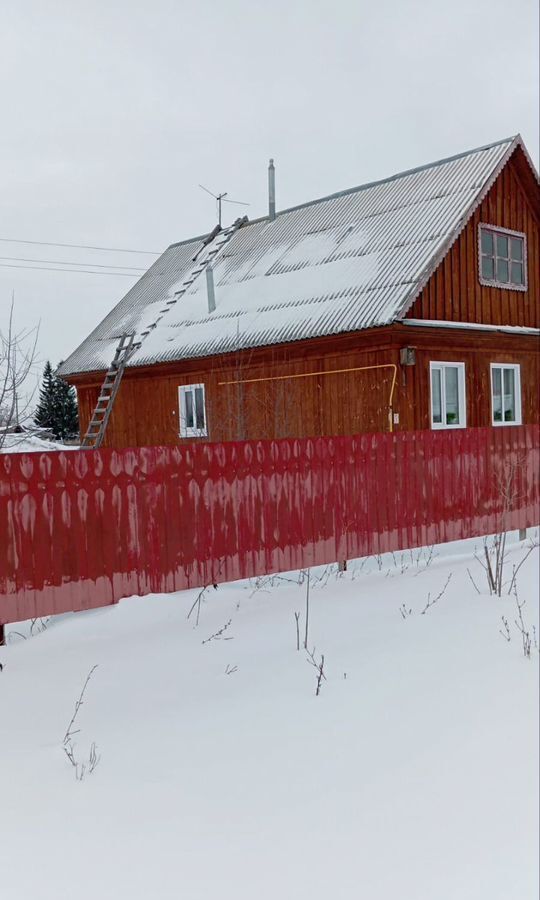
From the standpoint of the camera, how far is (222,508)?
7.02m

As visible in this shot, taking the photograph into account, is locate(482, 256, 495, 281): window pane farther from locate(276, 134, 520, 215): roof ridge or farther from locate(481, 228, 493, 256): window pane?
locate(276, 134, 520, 215): roof ridge

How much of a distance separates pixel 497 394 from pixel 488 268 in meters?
2.46

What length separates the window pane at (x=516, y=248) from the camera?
1524cm

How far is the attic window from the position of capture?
570 inches

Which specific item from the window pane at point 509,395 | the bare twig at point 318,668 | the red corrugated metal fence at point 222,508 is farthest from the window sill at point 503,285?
the bare twig at point 318,668

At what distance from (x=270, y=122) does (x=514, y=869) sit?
23.7 ft

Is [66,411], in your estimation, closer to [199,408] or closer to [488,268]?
[199,408]

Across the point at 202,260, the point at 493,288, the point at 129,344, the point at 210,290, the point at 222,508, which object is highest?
the point at 202,260

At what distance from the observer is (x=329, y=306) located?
1362cm

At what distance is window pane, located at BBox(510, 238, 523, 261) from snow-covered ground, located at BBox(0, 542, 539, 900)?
35.0ft

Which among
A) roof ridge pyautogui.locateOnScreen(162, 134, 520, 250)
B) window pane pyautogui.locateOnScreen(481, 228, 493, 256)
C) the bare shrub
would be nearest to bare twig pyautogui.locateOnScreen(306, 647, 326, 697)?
the bare shrub

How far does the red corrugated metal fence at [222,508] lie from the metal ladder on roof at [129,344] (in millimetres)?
8150

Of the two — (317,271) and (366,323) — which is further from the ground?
(317,271)

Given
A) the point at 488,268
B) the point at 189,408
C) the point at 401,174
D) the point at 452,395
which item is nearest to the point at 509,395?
the point at 452,395
